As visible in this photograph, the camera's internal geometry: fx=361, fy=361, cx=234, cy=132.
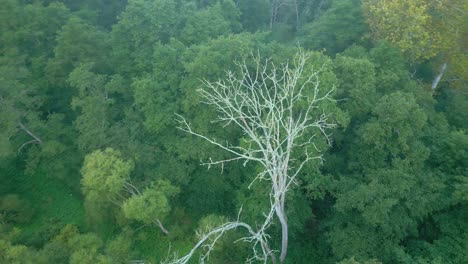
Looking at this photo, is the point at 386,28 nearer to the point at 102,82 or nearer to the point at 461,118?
the point at 461,118

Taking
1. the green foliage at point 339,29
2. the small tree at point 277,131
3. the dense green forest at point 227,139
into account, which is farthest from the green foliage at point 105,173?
the green foliage at point 339,29

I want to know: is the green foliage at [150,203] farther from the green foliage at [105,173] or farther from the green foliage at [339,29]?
the green foliage at [339,29]

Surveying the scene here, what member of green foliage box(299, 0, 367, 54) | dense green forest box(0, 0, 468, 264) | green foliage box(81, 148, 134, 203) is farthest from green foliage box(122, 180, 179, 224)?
green foliage box(299, 0, 367, 54)

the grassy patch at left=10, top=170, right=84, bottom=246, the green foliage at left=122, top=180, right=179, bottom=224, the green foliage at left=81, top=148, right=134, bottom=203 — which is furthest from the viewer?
the grassy patch at left=10, top=170, right=84, bottom=246

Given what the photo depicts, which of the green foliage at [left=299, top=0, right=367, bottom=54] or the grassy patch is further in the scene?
the green foliage at [left=299, top=0, right=367, bottom=54]

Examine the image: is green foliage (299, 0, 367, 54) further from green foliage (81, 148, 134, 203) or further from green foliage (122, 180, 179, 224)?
green foliage (81, 148, 134, 203)


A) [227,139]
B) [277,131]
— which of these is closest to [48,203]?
[227,139]
